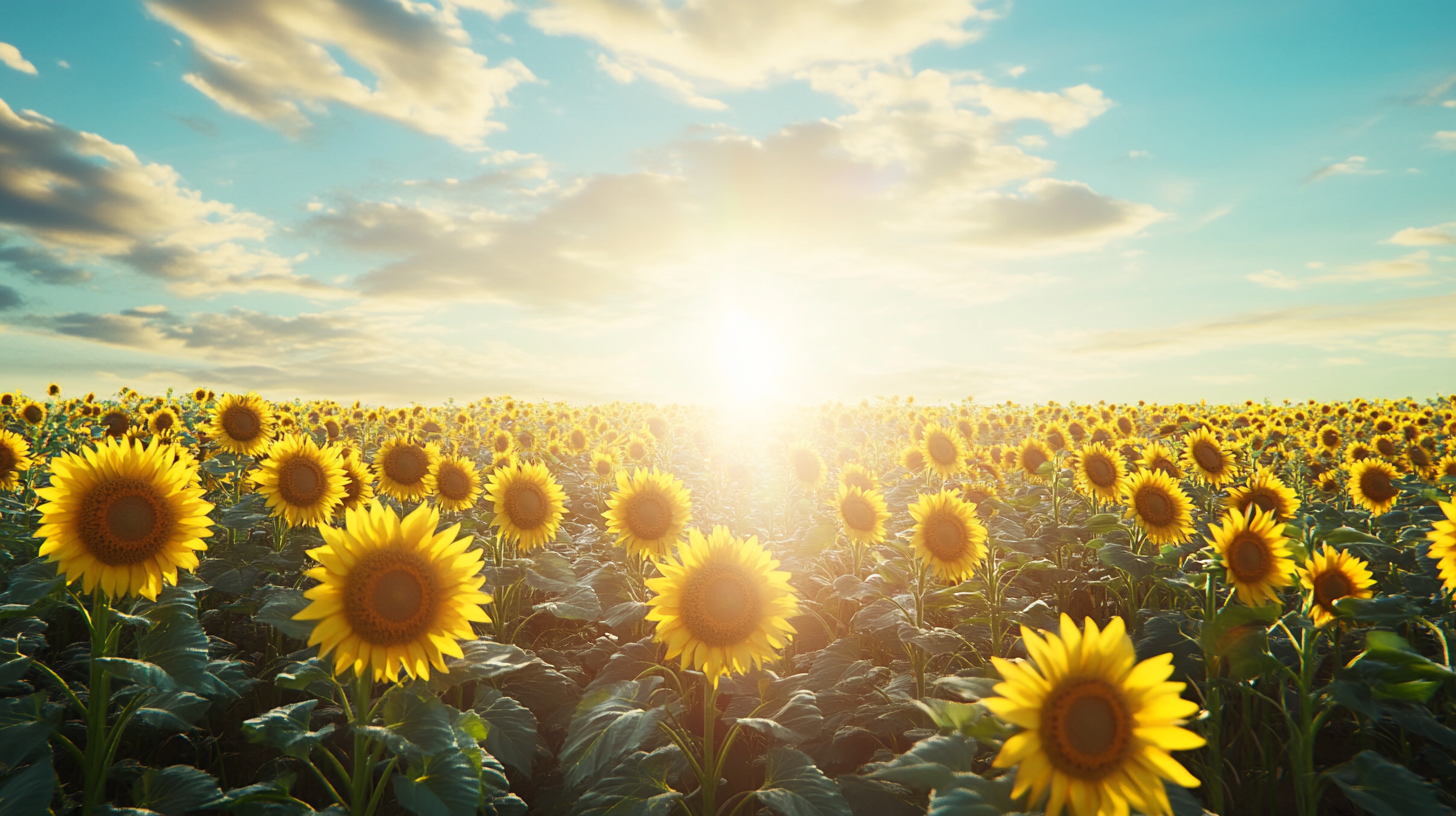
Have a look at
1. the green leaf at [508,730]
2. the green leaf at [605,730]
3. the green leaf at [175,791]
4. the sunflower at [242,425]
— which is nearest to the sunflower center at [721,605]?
the green leaf at [605,730]

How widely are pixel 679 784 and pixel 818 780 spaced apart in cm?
→ 182

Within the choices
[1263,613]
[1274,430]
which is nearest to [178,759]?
[1263,613]

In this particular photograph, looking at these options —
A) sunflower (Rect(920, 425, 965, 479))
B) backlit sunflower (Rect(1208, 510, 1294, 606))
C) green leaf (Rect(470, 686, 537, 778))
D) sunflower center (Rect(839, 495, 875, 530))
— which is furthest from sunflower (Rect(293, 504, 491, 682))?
sunflower (Rect(920, 425, 965, 479))

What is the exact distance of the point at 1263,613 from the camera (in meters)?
3.23

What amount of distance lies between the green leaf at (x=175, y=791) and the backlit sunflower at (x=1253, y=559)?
5767 millimetres

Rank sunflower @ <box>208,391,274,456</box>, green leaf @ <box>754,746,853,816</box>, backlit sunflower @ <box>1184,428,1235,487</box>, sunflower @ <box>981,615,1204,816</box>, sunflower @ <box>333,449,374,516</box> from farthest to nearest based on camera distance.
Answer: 1. backlit sunflower @ <box>1184,428,1235,487</box>
2. sunflower @ <box>208,391,274,456</box>
3. sunflower @ <box>333,449,374,516</box>
4. green leaf @ <box>754,746,853,816</box>
5. sunflower @ <box>981,615,1204,816</box>

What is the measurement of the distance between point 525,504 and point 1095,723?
17.4ft

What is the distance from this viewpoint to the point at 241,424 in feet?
29.2

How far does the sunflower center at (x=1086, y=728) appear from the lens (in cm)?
245

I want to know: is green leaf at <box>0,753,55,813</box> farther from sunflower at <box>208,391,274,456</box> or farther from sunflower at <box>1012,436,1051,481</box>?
sunflower at <box>1012,436,1051,481</box>

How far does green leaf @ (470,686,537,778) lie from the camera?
3.66 meters

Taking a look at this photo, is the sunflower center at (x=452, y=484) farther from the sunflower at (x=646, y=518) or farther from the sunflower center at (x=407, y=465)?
the sunflower at (x=646, y=518)

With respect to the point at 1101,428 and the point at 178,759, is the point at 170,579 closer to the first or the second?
the point at 178,759

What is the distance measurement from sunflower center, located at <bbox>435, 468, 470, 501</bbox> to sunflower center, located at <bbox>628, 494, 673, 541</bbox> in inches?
101
